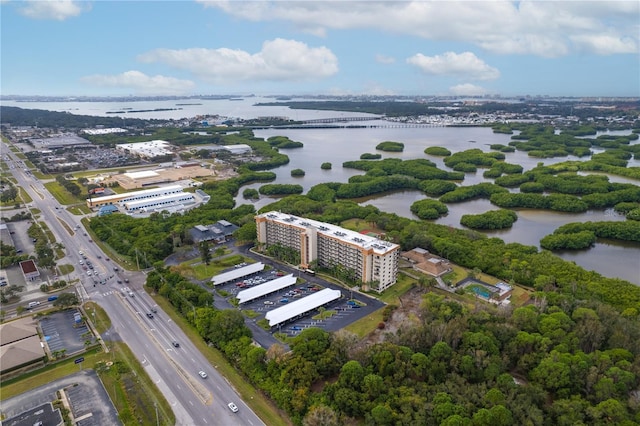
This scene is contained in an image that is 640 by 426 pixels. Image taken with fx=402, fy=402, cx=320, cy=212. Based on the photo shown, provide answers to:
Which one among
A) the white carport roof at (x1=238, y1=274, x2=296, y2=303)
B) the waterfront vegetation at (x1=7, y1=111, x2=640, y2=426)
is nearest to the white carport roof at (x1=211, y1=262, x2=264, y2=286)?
the waterfront vegetation at (x1=7, y1=111, x2=640, y2=426)

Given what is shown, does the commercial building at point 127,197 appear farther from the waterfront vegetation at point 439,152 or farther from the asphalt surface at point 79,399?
the waterfront vegetation at point 439,152

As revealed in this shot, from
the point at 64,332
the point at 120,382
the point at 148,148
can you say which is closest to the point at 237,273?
the point at 64,332

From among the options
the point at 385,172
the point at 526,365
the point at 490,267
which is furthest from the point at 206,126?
the point at 526,365

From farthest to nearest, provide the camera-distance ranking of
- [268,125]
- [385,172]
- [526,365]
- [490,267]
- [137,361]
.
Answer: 1. [268,125]
2. [385,172]
3. [490,267]
4. [137,361]
5. [526,365]

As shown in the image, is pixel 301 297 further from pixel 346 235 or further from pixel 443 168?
pixel 443 168

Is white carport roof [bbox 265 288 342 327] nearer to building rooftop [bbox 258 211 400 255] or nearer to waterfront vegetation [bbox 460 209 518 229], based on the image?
building rooftop [bbox 258 211 400 255]

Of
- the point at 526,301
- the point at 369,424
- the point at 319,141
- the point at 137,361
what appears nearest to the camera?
the point at 369,424

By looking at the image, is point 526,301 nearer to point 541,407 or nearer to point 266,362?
point 541,407
